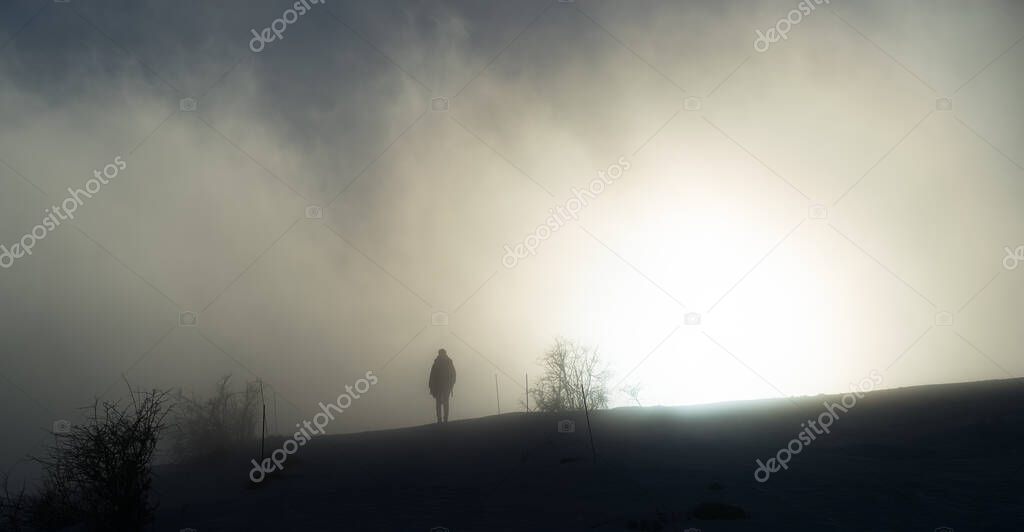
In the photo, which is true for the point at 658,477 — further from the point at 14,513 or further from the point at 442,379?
the point at 14,513

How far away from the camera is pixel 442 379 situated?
25.4 m

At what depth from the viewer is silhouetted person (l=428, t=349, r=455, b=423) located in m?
25.3

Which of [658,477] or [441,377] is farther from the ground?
[441,377]

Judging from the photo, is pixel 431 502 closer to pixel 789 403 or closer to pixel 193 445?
pixel 789 403

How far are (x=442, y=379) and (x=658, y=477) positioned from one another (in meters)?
13.5

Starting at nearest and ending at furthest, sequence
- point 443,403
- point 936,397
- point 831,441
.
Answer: point 831,441, point 936,397, point 443,403

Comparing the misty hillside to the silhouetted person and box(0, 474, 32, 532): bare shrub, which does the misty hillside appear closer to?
box(0, 474, 32, 532): bare shrub

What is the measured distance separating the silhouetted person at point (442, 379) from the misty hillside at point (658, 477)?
4587mm

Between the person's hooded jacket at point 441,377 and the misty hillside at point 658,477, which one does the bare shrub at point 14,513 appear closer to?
the misty hillside at point 658,477

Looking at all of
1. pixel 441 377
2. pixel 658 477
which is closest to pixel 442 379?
pixel 441 377

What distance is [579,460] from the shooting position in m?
15.1

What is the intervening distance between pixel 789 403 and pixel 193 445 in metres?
25.9

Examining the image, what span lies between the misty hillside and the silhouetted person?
459cm

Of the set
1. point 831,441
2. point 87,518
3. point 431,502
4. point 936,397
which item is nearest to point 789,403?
point 936,397
